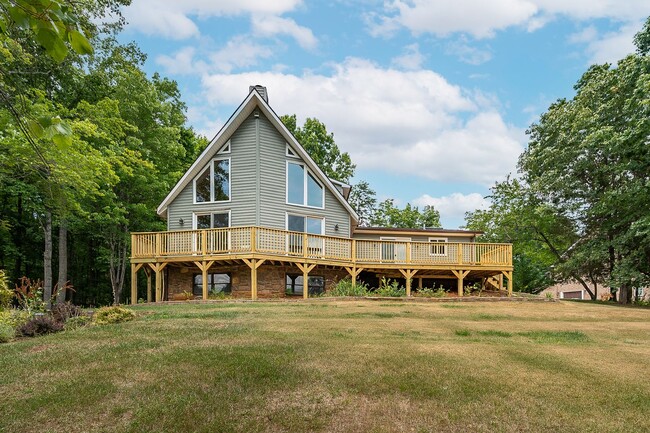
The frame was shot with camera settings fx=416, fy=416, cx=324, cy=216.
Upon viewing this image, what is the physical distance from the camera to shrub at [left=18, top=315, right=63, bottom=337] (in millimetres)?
8323

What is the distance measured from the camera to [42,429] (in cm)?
397

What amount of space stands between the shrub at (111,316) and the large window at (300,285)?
8.70 meters

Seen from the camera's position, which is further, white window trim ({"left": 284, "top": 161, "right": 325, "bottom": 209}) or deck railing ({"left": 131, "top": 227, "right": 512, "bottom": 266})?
white window trim ({"left": 284, "top": 161, "right": 325, "bottom": 209})

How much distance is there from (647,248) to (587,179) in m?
4.69

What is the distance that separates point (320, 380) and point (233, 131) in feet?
50.2

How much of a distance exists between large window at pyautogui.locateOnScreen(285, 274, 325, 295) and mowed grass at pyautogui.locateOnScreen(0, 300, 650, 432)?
9581 millimetres

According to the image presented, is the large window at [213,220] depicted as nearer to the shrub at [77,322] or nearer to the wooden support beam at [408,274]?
the wooden support beam at [408,274]

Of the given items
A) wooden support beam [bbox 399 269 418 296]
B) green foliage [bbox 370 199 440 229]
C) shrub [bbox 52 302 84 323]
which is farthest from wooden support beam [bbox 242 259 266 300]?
green foliage [bbox 370 199 440 229]

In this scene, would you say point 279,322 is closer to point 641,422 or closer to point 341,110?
point 641,422

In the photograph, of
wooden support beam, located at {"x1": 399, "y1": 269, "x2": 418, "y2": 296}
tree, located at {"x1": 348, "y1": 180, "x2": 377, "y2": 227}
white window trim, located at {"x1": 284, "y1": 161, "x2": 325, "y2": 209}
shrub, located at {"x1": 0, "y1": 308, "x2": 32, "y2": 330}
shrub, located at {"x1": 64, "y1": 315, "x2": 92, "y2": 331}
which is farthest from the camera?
tree, located at {"x1": 348, "y1": 180, "x2": 377, "y2": 227}

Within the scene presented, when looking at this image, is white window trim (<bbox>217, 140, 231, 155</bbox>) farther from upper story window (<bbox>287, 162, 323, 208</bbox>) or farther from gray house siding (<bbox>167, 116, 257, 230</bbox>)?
upper story window (<bbox>287, 162, 323, 208</bbox>)

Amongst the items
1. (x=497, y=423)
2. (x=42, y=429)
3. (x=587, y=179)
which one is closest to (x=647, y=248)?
(x=587, y=179)

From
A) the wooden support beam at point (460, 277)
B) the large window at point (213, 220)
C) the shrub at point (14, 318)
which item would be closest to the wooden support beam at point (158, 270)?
the large window at point (213, 220)

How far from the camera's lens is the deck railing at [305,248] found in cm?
1633
